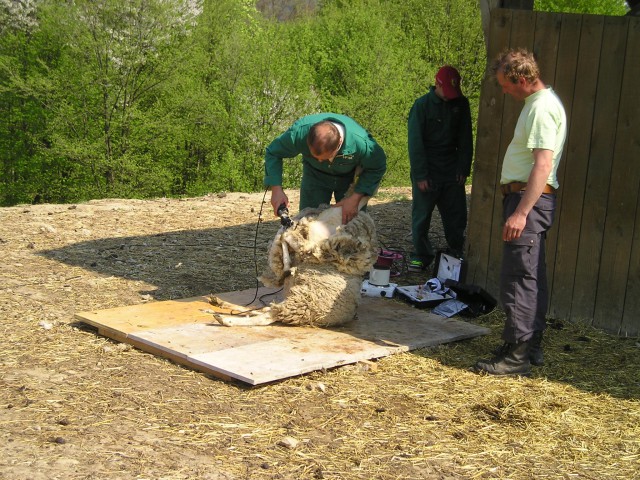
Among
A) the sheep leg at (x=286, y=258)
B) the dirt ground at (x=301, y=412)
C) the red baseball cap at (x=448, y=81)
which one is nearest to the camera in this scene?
the dirt ground at (x=301, y=412)

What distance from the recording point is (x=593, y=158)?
6332mm

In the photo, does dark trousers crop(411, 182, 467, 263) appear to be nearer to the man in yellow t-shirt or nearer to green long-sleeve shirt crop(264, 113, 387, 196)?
green long-sleeve shirt crop(264, 113, 387, 196)

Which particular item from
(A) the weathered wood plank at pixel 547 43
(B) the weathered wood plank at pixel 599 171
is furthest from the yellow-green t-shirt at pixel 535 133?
(A) the weathered wood plank at pixel 547 43

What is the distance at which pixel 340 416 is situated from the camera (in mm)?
4461

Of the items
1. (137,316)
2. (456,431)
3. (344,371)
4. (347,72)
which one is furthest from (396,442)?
(347,72)

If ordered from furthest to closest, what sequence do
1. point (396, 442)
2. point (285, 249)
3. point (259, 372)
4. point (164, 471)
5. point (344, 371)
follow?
point (285, 249)
point (344, 371)
point (259, 372)
point (396, 442)
point (164, 471)

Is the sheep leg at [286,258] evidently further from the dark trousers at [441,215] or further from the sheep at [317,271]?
the dark trousers at [441,215]

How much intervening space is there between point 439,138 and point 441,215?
0.81 metres

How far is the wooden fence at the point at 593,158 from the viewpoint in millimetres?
6164

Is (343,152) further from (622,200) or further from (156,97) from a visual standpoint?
(156,97)

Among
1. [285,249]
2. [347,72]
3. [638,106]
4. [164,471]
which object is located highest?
[347,72]

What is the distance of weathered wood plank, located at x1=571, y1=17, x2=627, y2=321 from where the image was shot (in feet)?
20.2

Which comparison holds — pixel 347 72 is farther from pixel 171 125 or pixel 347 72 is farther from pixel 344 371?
pixel 344 371

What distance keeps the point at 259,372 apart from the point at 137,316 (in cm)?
157
